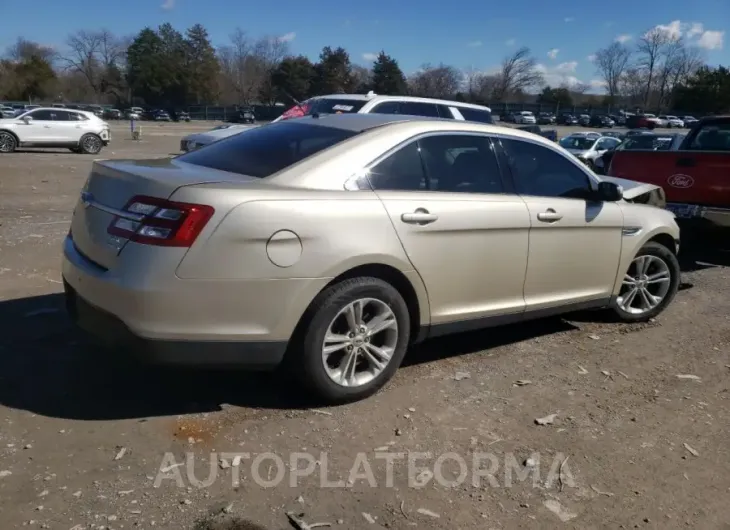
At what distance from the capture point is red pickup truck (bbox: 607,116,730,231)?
7688mm

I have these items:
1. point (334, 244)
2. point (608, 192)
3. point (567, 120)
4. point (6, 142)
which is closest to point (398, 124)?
point (334, 244)

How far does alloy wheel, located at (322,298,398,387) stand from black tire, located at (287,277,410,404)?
0.11 feet

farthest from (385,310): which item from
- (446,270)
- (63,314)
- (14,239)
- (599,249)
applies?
(14,239)

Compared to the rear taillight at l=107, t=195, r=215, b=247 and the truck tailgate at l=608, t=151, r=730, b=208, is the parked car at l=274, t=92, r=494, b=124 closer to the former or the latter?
the truck tailgate at l=608, t=151, r=730, b=208

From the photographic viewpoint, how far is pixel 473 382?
173 inches

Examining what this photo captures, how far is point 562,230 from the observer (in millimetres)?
4828

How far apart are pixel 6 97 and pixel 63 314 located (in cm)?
9311

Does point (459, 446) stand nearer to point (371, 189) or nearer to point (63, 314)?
point (371, 189)

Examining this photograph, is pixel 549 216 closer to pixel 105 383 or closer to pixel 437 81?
pixel 105 383

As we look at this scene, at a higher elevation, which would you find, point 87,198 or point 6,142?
point 87,198

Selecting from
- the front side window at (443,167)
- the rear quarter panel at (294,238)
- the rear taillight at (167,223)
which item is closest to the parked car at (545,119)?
the front side window at (443,167)

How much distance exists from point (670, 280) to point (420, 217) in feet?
9.82

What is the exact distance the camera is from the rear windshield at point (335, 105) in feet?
38.6

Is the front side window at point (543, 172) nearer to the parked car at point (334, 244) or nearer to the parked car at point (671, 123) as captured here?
the parked car at point (334, 244)
